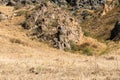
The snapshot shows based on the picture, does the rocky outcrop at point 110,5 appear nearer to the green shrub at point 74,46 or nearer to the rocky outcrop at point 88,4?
the rocky outcrop at point 88,4

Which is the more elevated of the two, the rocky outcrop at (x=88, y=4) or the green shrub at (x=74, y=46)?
the green shrub at (x=74, y=46)

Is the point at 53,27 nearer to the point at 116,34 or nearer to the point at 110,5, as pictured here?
the point at 116,34

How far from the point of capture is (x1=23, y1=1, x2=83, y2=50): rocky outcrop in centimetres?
6600

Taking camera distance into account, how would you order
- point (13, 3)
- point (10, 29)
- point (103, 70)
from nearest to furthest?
1. point (103, 70)
2. point (10, 29)
3. point (13, 3)

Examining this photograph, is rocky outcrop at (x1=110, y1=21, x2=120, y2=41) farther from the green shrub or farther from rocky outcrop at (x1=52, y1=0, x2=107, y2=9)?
rocky outcrop at (x1=52, y1=0, x2=107, y2=9)

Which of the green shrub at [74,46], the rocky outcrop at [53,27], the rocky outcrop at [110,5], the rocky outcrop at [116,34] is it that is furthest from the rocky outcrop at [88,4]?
the green shrub at [74,46]

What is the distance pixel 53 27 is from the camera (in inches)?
2704

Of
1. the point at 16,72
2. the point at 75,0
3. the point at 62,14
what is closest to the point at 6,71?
the point at 16,72

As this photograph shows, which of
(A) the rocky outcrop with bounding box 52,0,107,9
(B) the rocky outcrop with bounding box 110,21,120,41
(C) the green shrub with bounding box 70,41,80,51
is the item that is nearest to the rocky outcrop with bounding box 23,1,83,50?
(C) the green shrub with bounding box 70,41,80,51

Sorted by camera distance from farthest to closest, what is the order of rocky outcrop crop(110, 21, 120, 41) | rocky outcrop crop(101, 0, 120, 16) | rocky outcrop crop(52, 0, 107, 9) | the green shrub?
rocky outcrop crop(52, 0, 107, 9)
rocky outcrop crop(101, 0, 120, 16)
rocky outcrop crop(110, 21, 120, 41)
the green shrub

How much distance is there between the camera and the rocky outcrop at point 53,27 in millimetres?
66000

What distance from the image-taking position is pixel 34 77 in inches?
890

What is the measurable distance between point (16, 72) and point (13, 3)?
11328cm

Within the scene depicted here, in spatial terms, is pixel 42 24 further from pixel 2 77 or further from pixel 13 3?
pixel 13 3
